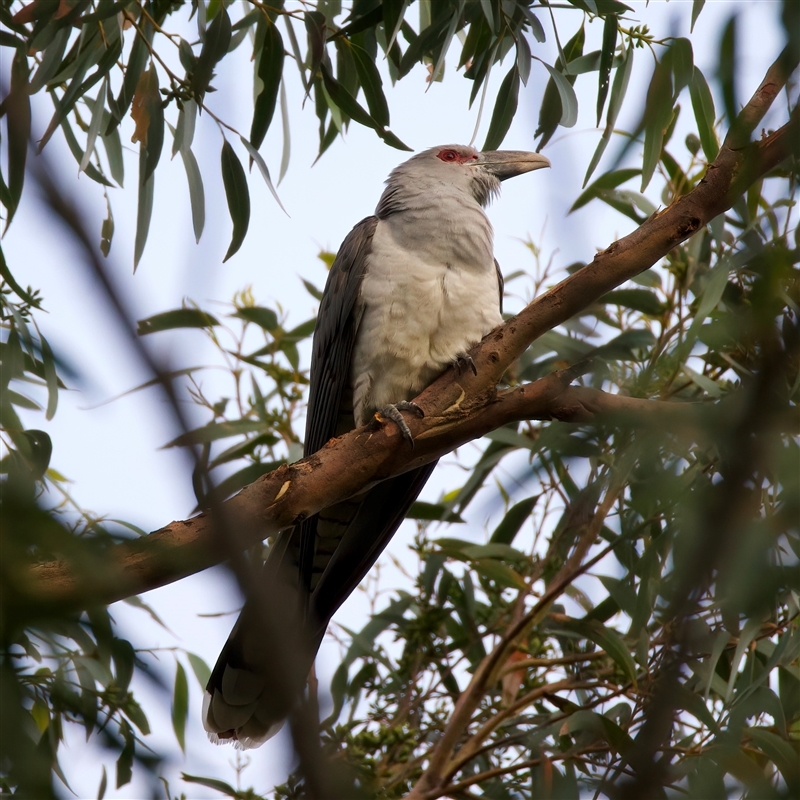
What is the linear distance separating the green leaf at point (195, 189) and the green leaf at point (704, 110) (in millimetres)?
1810

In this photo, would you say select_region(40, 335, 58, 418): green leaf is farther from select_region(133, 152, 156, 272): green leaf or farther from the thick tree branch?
the thick tree branch

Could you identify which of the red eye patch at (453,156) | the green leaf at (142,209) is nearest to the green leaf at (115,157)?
the green leaf at (142,209)

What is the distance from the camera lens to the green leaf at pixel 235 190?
351cm

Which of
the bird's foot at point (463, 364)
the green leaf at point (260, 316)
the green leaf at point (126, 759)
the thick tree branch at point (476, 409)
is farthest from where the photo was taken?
the green leaf at point (260, 316)

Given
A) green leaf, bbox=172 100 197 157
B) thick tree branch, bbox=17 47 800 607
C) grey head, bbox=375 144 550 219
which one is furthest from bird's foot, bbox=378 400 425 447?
grey head, bbox=375 144 550 219

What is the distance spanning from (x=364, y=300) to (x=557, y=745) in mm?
1926

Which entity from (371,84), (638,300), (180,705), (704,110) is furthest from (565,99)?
(180,705)

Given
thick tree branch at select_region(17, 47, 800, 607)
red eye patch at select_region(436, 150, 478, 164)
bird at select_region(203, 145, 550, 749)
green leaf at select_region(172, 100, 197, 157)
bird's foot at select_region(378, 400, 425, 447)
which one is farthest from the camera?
red eye patch at select_region(436, 150, 478, 164)

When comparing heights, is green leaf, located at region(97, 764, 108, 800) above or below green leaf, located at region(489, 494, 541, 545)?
below

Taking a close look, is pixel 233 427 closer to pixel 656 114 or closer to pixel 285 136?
pixel 285 136

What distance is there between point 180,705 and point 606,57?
9.75ft

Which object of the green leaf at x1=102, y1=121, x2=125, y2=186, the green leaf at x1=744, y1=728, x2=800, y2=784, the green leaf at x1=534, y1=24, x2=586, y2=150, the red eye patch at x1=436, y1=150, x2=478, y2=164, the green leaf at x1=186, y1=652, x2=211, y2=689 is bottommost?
the green leaf at x1=744, y1=728, x2=800, y2=784

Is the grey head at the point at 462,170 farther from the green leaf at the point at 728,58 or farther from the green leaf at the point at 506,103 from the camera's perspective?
the green leaf at the point at 728,58

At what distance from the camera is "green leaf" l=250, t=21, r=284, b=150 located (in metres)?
3.57
